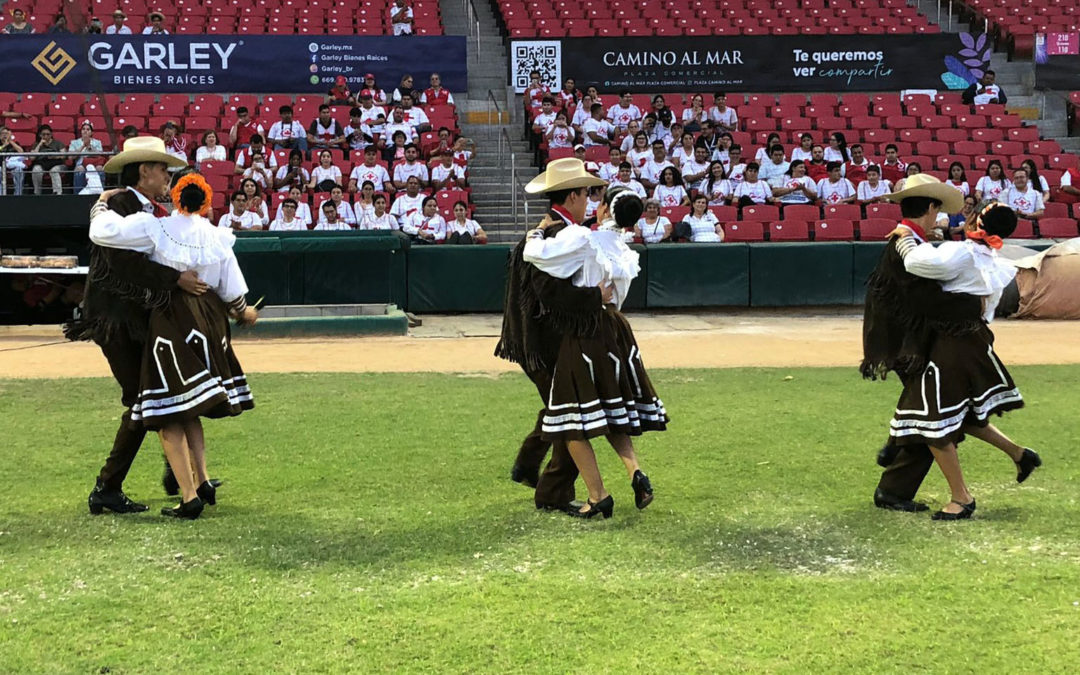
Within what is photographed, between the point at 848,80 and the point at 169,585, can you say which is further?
the point at 848,80

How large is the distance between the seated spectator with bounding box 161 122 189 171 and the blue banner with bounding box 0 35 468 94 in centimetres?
283

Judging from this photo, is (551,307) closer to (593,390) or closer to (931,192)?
(593,390)

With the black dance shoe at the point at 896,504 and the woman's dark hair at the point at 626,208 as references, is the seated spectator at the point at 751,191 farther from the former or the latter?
the woman's dark hair at the point at 626,208

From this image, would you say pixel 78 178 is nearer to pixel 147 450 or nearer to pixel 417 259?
pixel 417 259

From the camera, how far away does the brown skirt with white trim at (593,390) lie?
5.97 metres

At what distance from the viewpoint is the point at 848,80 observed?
Answer: 24047 mm

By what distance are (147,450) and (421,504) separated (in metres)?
2.54

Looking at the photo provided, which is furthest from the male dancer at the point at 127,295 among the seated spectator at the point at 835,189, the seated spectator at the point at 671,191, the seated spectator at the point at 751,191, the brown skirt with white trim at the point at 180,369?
the seated spectator at the point at 835,189

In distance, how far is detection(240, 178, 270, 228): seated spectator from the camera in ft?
55.9

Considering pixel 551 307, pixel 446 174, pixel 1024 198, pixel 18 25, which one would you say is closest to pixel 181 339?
pixel 551 307

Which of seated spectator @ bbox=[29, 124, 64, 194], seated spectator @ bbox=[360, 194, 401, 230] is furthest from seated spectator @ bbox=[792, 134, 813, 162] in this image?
seated spectator @ bbox=[29, 124, 64, 194]

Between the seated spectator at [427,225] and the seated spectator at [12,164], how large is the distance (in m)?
5.37

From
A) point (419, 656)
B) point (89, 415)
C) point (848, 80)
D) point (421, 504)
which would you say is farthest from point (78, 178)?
point (848, 80)

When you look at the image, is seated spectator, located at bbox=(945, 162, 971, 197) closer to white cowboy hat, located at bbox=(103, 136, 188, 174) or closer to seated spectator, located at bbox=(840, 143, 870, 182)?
seated spectator, located at bbox=(840, 143, 870, 182)
